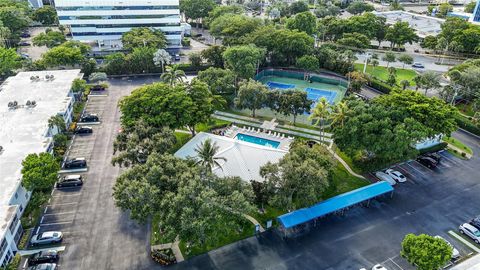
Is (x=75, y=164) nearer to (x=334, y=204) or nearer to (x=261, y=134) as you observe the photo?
(x=261, y=134)

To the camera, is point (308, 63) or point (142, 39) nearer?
point (308, 63)

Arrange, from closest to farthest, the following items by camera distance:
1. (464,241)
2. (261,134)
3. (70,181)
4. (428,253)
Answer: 1. (428,253)
2. (464,241)
3. (70,181)
4. (261,134)

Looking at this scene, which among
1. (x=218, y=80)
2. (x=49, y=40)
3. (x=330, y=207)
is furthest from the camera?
(x=49, y=40)

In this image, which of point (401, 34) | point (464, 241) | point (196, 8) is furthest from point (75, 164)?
point (401, 34)

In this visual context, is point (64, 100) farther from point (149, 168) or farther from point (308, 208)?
point (308, 208)

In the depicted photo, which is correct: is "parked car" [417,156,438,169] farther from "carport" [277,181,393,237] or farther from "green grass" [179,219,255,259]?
"green grass" [179,219,255,259]

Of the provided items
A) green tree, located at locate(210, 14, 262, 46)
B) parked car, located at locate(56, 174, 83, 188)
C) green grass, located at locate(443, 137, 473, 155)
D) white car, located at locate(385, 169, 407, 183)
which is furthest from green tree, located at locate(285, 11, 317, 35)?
parked car, located at locate(56, 174, 83, 188)
